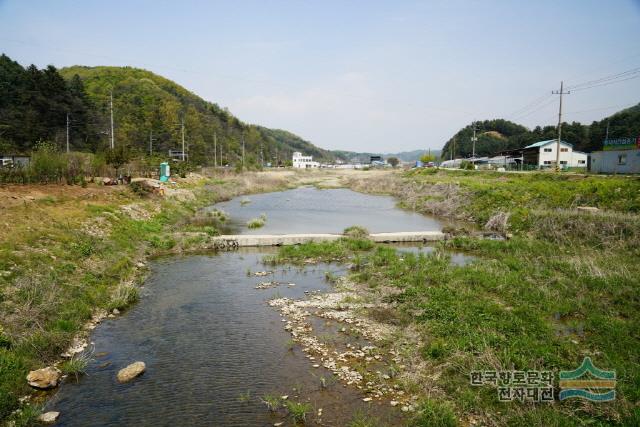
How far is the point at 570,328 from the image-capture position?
10.5 m

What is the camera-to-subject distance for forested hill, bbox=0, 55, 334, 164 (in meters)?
54.0

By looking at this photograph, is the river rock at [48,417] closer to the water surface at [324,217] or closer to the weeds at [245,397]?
the weeds at [245,397]

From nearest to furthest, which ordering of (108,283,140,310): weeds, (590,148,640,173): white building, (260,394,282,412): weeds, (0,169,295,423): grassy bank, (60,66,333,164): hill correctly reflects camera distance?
(260,394,282,412): weeds < (0,169,295,423): grassy bank < (108,283,140,310): weeds < (590,148,640,173): white building < (60,66,333,164): hill

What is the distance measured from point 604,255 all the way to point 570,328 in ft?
28.0

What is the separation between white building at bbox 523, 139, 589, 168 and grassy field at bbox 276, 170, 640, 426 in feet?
148

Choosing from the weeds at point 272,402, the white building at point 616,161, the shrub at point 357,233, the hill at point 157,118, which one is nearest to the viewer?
the weeds at point 272,402

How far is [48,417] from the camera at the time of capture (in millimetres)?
7422

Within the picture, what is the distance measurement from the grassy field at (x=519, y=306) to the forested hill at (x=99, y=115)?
3872 centimetres

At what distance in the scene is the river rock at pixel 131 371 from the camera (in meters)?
8.88

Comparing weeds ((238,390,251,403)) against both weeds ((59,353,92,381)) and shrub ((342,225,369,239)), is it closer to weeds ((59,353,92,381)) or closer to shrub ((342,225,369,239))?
weeds ((59,353,92,381))

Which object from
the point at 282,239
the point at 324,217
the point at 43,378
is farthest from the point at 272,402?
the point at 324,217

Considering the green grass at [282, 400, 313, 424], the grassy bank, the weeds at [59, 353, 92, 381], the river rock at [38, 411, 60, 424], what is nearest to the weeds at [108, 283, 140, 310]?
the grassy bank

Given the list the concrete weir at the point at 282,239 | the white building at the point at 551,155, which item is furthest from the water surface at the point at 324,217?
the white building at the point at 551,155

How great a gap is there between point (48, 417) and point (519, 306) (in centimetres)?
1263
